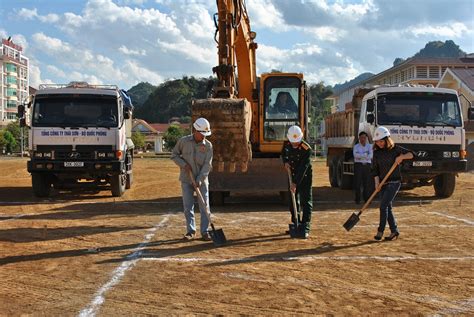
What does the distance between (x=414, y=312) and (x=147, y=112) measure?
11951 centimetres

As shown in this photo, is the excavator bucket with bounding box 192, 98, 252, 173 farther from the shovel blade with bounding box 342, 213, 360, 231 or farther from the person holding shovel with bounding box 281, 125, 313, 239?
the shovel blade with bounding box 342, 213, 360, 231

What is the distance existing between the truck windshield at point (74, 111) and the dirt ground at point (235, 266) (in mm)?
3327

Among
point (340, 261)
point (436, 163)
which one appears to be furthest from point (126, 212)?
point (436, 163)

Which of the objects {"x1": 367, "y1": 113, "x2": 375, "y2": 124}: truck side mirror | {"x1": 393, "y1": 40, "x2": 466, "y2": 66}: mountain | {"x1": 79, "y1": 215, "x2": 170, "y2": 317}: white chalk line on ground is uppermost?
{"x1": 393, "y1": 40, "x2": 466, "y2": 66}: mountain

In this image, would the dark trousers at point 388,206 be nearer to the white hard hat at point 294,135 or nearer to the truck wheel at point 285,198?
the white hard hat at point 294,135

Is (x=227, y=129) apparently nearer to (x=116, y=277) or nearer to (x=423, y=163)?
(x=116, y=277)

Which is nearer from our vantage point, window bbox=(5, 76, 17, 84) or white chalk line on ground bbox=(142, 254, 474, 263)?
white chalk line on ground bbox=(142, 254, 474, 263)

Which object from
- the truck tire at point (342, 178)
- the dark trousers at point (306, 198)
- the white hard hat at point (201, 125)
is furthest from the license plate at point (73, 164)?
the truck tire at point (342, 178)

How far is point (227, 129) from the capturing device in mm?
11367

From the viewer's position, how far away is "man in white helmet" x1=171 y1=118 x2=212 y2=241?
29.3 ft

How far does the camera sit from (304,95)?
14070 millimetres

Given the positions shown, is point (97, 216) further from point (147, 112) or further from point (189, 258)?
point (147, 112)

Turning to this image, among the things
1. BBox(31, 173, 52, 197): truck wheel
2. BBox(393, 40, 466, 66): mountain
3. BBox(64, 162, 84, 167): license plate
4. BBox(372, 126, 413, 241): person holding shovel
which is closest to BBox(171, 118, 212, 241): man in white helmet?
BBox(372, 126, 413, 241): person holding shovel

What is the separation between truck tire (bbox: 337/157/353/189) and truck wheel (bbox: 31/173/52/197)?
8.89m
